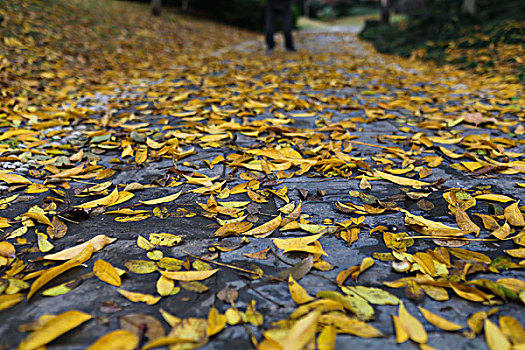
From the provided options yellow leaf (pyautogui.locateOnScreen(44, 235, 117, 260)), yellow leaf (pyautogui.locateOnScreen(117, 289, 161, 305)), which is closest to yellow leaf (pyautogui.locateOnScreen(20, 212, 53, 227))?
yellow leaf (pyautogui.locateOnScreen(44, 235, 117, 260))

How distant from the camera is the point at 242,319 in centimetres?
86

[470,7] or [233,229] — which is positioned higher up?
[470,7]

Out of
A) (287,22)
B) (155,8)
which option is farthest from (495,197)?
(155,8)

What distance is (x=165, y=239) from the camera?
1194mm

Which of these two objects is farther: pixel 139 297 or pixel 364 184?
pixel 364 184

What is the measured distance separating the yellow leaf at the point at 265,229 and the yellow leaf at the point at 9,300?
2.32ft

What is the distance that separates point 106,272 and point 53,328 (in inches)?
8.9

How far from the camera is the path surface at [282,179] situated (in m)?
0.91

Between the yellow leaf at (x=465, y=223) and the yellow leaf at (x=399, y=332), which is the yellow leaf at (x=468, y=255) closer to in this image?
the yellow leaf at (x=465, y=223)

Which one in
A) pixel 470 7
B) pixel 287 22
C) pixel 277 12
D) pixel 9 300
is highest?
pixel 470 7

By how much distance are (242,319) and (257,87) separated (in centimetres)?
327

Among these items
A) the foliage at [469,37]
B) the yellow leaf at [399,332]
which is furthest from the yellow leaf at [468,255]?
the foliage at [469,37]

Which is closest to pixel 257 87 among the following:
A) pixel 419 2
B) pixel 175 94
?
pixel 175 94

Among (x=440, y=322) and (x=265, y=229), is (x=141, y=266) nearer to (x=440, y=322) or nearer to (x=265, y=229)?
(x=265, y=229)
